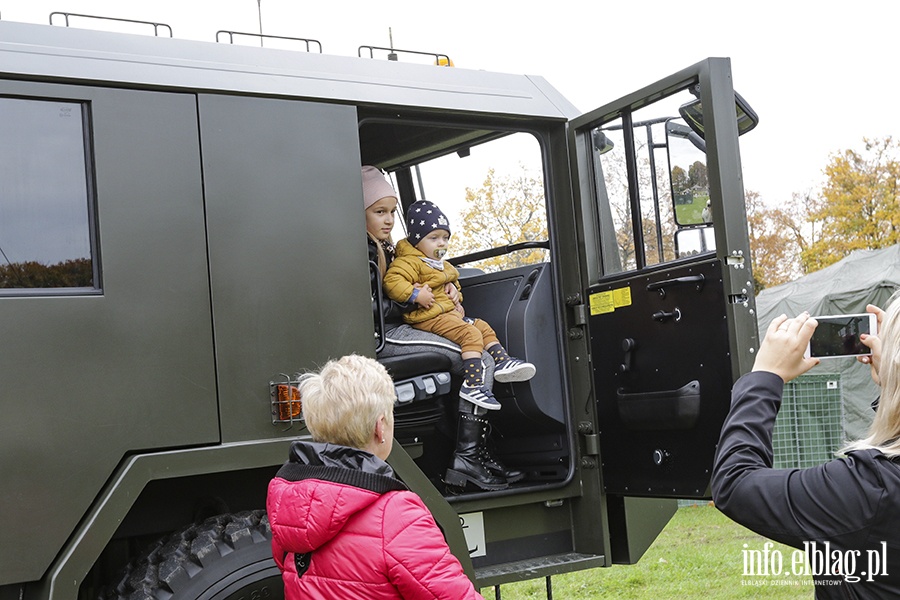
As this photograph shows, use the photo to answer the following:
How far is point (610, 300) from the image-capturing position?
4.65 metres

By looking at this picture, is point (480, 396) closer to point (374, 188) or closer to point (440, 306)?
point (440, 306)

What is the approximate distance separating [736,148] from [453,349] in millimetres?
1611

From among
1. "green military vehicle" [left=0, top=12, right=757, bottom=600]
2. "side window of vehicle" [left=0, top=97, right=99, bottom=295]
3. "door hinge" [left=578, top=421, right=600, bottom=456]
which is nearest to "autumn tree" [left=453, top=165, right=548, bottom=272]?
"green military vehicle" [left=0, top=12, right=757, bottom=600]

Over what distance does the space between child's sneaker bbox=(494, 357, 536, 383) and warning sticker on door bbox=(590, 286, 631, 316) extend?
0.40 metres

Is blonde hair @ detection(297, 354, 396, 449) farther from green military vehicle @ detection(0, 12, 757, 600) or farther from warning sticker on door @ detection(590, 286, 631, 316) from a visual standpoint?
warning sticker on door @ detection(590, 286, 631, 316)

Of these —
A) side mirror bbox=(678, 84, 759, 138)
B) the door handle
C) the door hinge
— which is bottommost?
the door hinge

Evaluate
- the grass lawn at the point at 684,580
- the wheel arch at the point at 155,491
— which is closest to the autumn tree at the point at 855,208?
the grass lawn at the point at 684,580

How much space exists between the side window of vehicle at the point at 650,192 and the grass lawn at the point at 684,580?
122 inches

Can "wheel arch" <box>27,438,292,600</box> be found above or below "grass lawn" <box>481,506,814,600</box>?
above

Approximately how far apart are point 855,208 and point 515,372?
2426 cm

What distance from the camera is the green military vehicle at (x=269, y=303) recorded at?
3.34 metres

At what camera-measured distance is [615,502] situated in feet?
15.9

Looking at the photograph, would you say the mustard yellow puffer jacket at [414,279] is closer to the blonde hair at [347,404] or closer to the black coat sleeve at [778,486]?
the blonde hair at [347,404]

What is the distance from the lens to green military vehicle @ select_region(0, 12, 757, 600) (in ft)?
11.0
